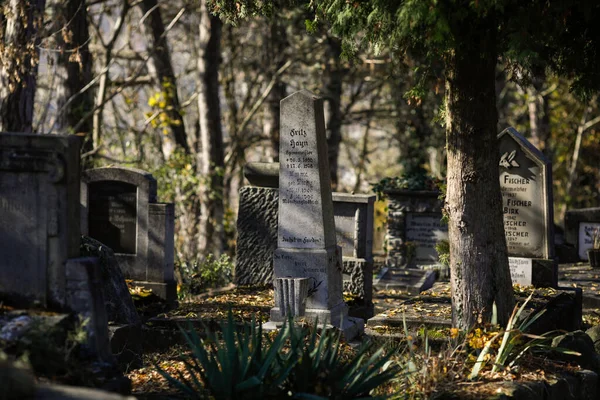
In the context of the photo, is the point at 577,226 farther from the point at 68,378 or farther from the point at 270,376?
the point at 68,378

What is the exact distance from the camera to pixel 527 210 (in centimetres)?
1105

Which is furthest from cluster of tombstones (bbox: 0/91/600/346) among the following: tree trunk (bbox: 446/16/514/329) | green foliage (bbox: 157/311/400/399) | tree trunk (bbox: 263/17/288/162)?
tree trunk (bbox: 263/17/288/162)

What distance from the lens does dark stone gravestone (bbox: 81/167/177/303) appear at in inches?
470

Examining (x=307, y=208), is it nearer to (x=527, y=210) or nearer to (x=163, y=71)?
(x=527, y=210)

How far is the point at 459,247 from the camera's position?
26.3 ft

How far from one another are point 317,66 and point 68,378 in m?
15.4

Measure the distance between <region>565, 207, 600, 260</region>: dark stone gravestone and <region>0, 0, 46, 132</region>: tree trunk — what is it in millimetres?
10077

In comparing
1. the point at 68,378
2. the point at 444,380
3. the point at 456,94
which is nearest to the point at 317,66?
the point at 456,94

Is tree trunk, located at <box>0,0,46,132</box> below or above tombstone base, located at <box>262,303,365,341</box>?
Answer: above

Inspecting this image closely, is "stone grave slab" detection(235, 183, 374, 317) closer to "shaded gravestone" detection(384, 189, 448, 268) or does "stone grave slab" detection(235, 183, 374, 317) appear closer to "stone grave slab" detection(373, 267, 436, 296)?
"stone grave slab" detection(373, 267, 436, 296)

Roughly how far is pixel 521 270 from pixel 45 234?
270 inches

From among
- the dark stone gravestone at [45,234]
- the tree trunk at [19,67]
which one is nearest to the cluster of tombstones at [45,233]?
the dark stone gravestone at [45,234]

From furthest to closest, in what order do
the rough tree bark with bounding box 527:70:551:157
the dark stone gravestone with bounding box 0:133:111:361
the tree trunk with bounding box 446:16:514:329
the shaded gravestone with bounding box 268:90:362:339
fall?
the rough tree bark with bounding box 527:70:551:157 < the shaded gravestone with bounding box 268:90:362:339 < the tree trunk with bounding box 446:16:514:329 < the dark stone gravestone with bounding box 0:133:111:361

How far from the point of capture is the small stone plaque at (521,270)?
11.0 m
